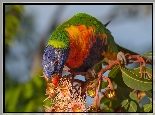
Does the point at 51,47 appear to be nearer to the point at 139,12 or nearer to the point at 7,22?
the point at 7,22

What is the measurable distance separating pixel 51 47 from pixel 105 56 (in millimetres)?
282

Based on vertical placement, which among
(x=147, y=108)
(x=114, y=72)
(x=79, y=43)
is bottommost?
(x=147, y=108)

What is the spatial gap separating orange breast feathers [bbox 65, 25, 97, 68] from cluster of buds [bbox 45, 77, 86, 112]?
6.2 inches

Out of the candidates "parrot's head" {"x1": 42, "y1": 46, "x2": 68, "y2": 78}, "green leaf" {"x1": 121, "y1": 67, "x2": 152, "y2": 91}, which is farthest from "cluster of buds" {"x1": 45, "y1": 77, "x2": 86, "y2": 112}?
"green leaf" {"x1": 121, "y1": 67, "x2": 152, "y2": 91}

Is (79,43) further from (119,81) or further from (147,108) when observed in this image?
(147,108)

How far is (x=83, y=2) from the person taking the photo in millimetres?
1101

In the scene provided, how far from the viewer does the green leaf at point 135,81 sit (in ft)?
2.74

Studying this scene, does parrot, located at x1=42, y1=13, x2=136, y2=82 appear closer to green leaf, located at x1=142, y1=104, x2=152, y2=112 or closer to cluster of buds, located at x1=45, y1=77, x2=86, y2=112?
cluster of buds, located at x1=45, y1=77, x2=86, y2=112

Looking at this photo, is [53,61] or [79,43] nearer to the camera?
[53,61]

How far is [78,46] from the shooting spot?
981 mm

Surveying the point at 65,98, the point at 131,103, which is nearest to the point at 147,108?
the point at 131,103

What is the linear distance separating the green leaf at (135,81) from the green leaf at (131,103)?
7cm

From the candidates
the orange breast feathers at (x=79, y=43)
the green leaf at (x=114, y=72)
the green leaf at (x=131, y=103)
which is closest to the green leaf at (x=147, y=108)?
the green leaf at (x=131, y=103)

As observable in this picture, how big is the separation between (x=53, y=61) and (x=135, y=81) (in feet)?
0.82
